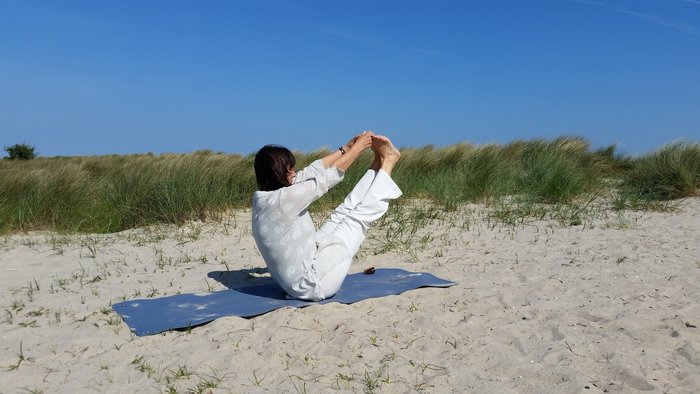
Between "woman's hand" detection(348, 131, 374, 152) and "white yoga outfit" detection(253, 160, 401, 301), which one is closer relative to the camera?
"white yoga outfit" detection(253, 160, 401, 301)

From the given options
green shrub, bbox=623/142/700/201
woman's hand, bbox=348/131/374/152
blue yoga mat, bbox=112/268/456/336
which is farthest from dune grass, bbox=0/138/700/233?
woman's hand, bbox=348/131/374/152

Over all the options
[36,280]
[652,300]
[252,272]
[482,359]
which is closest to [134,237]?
[36,280]

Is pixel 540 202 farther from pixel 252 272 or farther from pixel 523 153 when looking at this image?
pixel 252 272

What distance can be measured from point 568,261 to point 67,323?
355 centimetres

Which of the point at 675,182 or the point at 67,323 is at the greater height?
the point at 675,182

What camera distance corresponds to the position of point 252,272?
4590 millimetres

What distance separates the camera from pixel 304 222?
3.49 m

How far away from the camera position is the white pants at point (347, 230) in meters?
3.51

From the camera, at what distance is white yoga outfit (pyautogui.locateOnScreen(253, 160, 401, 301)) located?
339cm

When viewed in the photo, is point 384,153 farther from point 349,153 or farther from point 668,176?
point 668,176

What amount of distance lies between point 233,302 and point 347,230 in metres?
0.85

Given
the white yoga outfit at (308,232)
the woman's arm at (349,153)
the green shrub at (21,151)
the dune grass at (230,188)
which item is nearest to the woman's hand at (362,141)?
the woman's arm at (349,153)

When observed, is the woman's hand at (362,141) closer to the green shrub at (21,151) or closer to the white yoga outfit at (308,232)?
the white yoga outfit at (308,232)

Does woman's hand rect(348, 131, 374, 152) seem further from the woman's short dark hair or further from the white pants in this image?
the woman's short dark hair
